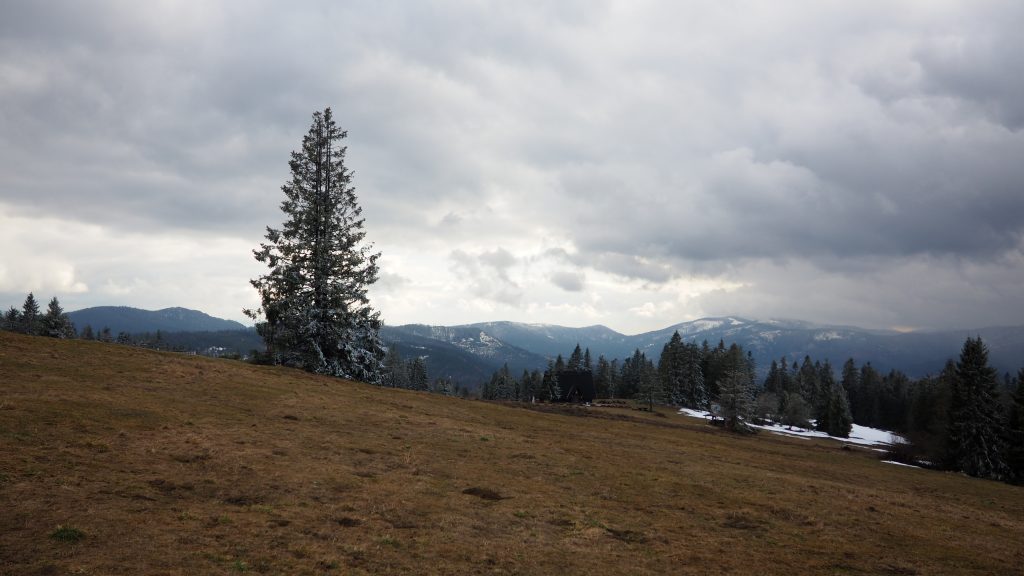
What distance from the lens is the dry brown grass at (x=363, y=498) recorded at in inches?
399

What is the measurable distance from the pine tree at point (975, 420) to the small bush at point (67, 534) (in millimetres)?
79540

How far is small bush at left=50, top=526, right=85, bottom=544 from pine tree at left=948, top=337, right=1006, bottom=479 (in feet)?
261

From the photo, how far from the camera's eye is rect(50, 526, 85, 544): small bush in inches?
355

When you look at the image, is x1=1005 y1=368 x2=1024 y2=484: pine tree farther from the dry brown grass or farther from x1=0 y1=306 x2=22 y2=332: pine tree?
x1=0 y1=306 x2=22 y2=332: pine tree

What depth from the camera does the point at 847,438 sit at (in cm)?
10175

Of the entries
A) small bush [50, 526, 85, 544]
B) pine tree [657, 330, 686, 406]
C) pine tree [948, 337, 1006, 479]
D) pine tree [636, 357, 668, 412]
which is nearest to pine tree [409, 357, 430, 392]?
pine tree [636, 357, 668, 412]

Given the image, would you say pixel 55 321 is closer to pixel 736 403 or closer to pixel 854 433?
pixel 736 403

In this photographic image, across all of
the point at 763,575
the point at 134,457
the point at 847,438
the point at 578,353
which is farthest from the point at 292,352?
the point at 847,438

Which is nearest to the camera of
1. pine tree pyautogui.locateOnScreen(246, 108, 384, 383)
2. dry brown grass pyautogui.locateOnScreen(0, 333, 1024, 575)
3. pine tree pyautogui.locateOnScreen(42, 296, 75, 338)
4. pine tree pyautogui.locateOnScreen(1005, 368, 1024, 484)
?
dry brown grass pyautogui.locateOnScreen(0, 333, 1024, 575)

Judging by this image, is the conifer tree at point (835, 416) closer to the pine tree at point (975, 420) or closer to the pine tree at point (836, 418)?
the pine tree at point (836, 418)

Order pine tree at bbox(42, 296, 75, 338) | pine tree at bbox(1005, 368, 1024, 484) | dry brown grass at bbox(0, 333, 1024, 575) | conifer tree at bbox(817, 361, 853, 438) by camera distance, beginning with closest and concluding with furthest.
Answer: dry brown grass at bbox(0, 333, 1024, 575) → pine tree at bbox(1005, 368, 1024, 484) → pine tree at bbox(42, 296, 75, 338) → conifer tree at bbox(817, 361, 853, 438)

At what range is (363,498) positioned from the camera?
14.0m

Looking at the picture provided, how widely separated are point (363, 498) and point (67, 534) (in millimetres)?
6465

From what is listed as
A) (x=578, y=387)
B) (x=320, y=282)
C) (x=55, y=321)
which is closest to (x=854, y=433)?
(x=578, y=387)
